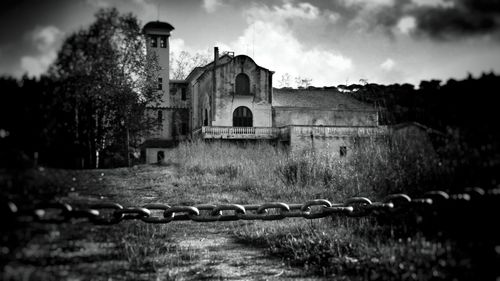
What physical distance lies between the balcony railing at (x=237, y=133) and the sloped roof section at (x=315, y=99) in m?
4.74

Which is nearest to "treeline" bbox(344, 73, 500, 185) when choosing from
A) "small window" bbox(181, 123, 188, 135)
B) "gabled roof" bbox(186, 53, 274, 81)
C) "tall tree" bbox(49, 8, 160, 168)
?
"tall tree" bbox(49, 8, 160, 168)

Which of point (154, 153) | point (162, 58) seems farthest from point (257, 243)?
point (154, 153)

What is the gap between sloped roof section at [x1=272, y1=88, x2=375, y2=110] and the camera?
42438mm

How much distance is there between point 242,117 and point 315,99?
30.5 ft

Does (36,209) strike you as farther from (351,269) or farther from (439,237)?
(351,269)

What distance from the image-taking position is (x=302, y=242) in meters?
4.88

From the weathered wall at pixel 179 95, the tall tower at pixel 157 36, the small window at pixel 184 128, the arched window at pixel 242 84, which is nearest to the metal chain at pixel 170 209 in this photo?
the tall tower at pixel 157 36

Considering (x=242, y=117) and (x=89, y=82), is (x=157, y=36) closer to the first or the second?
(x=89, y=82)

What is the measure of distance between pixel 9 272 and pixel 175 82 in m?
47.1

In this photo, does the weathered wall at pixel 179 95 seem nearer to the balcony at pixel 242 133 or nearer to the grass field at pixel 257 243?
the balcony at pixel 242 133

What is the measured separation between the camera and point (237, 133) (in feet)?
120

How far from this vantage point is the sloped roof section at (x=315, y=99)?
139 feet

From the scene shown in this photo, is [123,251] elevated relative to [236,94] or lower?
lower

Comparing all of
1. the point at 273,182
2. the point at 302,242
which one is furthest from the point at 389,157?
the point at 273,182
